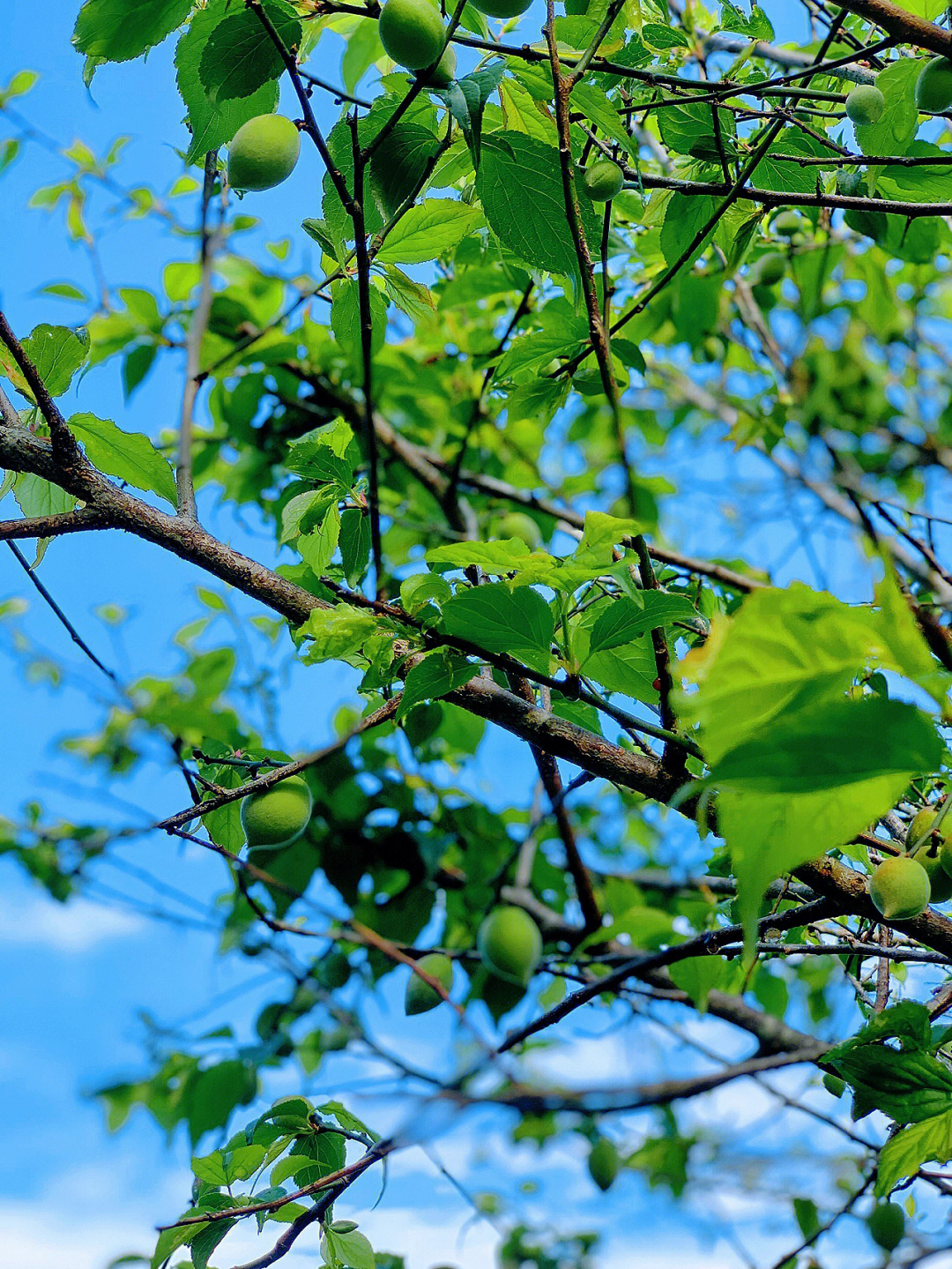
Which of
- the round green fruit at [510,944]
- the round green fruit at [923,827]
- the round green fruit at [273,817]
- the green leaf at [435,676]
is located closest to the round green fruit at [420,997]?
the round green fruit at [510,944]

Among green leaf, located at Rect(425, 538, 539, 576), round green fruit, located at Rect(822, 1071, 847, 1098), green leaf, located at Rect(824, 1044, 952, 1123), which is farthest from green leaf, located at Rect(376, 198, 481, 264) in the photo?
round green fruit, located at Rect(822, 1071, 847, 1098)

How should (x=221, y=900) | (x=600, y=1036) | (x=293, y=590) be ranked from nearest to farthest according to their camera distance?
(x=293, y=590) < (x=600, y=1036) < (x=221, y=900)

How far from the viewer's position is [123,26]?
23.1 inches

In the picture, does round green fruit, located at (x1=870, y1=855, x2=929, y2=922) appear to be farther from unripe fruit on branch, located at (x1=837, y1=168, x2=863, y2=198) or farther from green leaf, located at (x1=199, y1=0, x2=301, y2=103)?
green leaf, located at (x1=199, y1=0, x2=301, y2=103)

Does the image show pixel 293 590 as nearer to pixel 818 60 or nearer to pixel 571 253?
pixel 571 253

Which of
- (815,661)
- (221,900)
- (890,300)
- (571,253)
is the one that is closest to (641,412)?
(890,300)

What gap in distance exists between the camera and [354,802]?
158 centimetres

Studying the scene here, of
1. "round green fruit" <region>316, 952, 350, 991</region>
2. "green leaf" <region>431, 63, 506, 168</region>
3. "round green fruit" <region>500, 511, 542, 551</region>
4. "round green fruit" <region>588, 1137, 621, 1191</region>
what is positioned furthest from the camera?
"round green fruit" <region>500, 511, 542, 551</region>

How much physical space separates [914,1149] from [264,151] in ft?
2.78

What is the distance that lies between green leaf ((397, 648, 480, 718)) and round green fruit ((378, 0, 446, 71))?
0.37 m

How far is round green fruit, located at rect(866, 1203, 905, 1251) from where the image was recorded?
0.94 meters

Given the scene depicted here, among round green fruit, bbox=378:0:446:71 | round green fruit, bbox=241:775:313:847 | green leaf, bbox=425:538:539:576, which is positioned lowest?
round green fruit, bbox=241:775:313:847

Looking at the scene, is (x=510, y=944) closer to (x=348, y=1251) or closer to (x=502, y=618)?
(x=502, y=618)

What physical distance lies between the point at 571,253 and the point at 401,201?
0.13 meters
